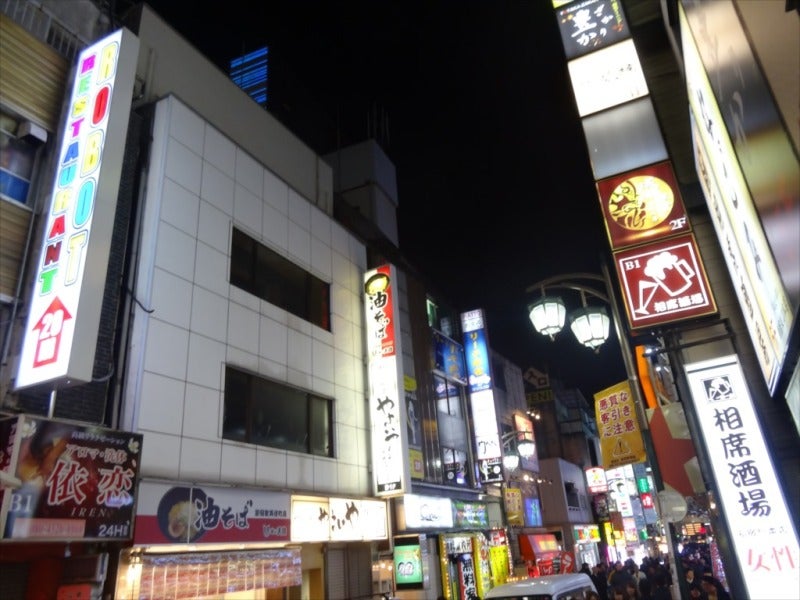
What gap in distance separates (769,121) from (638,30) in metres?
9.73

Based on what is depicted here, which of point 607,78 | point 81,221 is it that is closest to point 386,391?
point 81,221

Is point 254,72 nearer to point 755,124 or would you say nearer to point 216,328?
point 216,328

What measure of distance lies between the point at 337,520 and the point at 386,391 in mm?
4577

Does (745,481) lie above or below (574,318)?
below

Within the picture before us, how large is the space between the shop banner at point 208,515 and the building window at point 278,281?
573 centimetres

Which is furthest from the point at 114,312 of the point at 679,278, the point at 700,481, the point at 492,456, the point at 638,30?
the point at 492,456

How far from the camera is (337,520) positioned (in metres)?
15.3

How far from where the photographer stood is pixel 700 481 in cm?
980

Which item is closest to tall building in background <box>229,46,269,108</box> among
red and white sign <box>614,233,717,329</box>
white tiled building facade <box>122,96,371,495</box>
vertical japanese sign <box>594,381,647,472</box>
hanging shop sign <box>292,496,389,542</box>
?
white tiled building facade <box>122,96,371,495</box>

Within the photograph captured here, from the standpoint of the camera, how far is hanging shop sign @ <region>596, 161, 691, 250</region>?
9.75 meters

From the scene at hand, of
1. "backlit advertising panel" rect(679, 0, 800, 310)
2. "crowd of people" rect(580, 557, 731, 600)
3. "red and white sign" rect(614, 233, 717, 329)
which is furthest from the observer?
"crowd of people" rect(580, 557, 731, 600)

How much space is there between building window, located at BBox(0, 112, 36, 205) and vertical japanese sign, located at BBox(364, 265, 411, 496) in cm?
1126

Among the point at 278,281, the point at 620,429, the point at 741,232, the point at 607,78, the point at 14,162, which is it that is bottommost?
the point at 620,429

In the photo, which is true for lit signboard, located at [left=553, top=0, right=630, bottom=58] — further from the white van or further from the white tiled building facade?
the white van
